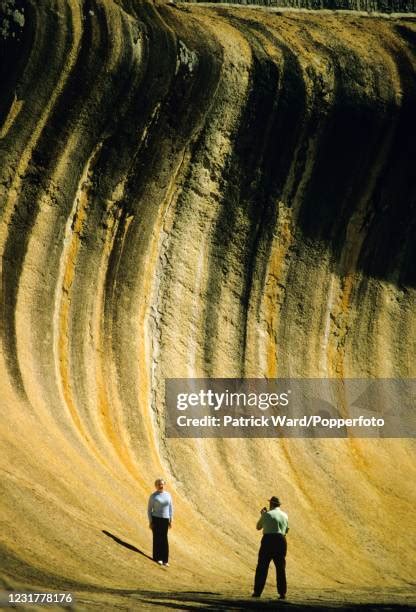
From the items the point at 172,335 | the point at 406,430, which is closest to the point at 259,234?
the point at 172,335

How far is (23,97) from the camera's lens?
16328 millimetres

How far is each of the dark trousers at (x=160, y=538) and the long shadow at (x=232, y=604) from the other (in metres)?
1.28

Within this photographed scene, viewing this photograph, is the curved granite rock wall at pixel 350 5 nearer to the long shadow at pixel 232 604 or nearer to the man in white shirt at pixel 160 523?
the man in white shirt at pixel 160 523

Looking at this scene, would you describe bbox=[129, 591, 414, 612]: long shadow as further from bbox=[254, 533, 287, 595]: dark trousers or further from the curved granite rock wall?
the curved granite rock wall

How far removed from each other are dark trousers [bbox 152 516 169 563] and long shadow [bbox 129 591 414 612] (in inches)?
50.3

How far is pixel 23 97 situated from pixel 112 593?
7653 mm

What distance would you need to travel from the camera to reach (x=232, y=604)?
11.4 meters

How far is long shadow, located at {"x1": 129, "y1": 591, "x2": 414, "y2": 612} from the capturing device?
35.9ft

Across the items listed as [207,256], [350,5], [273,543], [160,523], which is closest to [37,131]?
→ [207,256]

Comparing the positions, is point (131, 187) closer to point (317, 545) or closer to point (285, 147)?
point (285, 147)

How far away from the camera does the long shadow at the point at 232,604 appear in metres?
10.9

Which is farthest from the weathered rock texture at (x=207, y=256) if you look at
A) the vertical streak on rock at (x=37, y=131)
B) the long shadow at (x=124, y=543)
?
the long shadow at (x=124, y=543)

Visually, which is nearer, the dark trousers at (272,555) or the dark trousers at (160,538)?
the dark trousers at (272,555)

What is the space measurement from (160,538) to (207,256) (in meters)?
6.22
